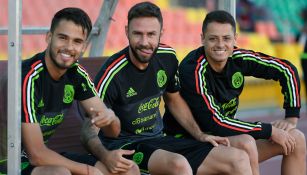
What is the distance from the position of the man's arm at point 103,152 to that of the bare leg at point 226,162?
19.1 inches

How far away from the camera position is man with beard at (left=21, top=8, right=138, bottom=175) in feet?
13.6

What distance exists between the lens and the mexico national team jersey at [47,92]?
416 centimetres

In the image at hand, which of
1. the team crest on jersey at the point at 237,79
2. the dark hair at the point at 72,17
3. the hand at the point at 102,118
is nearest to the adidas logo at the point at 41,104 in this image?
the hand at the point at 102,118

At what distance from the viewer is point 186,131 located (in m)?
5.17

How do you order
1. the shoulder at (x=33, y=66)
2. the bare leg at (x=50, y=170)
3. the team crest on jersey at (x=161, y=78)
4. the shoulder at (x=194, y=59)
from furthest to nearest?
the shoulder at (x=194, y=59) → the team crest on jersey at (x=161, y=78) → the shoulder at (x=33, y=66) → the bare leg at (x=50, y=170)

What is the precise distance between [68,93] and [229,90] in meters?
1.28

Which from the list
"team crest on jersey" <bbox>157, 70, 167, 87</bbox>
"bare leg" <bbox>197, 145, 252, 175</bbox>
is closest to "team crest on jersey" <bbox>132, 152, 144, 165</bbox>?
"bare leg" <bbox>197, 145, 252, 175</bbox>

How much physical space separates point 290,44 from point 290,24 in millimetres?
493

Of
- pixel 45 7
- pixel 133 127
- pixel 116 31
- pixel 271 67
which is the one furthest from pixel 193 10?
pixel 133 127

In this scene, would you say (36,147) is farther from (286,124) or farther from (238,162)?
(286,124)

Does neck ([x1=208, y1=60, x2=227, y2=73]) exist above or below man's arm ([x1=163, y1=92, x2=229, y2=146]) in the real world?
above

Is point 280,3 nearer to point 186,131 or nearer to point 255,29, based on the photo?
point 255,29

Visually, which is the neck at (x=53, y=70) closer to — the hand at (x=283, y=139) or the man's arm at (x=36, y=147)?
the man's arm at (x=36, y=147)

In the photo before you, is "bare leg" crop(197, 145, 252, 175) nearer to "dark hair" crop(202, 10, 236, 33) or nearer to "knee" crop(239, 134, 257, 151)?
"knee" crop(239, 134, 257, 151)
